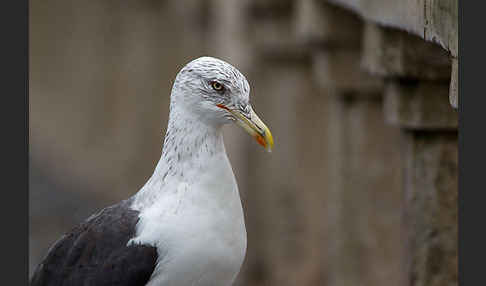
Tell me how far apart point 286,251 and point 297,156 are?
3.19 feet

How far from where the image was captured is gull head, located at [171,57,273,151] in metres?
5.09

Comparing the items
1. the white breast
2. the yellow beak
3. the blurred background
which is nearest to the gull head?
the yellow beak

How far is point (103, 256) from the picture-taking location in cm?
523

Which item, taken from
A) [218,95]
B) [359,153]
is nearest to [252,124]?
[218,95]

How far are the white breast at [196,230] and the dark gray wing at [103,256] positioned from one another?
0.17 ft

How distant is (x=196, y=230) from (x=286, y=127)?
23.4 ft

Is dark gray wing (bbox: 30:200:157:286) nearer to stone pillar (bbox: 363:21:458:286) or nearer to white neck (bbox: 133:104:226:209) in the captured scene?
white neck (bbox: 133:104:226:209)

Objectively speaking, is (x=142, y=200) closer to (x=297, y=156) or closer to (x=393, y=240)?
(x=393, y=240)

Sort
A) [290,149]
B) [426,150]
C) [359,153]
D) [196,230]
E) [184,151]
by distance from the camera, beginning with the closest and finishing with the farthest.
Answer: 1. [196,230]
2. [184,151]
3. [426,150]
4. [359,153]
5. [290,149]

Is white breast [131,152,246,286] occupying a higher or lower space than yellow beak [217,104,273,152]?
lower

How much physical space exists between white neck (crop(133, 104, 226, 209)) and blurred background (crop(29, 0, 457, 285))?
3.54 feet

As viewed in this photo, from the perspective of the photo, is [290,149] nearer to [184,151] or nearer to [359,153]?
[359,153]

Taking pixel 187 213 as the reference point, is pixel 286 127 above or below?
below

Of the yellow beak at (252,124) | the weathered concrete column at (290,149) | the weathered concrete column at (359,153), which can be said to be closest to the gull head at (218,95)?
the yellow beak at (252,124)
